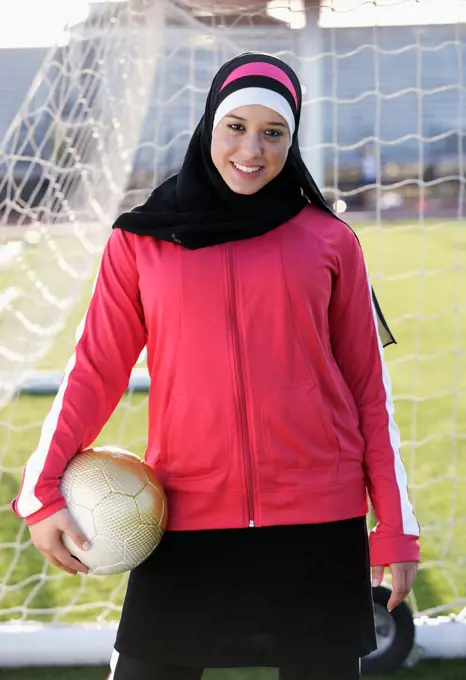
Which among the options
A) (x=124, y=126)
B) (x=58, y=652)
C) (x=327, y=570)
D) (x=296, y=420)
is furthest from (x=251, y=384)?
(x=124, y=126)

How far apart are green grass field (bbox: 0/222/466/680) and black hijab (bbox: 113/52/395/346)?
1.72 m

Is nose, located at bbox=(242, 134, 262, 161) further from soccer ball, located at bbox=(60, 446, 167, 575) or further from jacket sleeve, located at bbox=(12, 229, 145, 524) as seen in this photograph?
soccer ball, located at bbox=(60, 446, 167, 575)

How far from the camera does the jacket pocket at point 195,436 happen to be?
1916 mm

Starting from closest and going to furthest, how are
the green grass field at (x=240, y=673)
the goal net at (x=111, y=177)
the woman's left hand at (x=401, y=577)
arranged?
1. the woman's left hand at (x=401, y=577)
2. the green grass field at (x=240, y=673)
3. the goal net at (x=111, y=177)

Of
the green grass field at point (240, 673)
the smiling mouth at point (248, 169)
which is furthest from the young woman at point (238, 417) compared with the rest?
the green grass field at point (240, 673)

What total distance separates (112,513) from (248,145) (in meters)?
0.74

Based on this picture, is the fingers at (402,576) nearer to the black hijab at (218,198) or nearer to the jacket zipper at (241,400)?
the jacket zipper at (241,400)

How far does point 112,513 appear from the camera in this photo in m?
1.91

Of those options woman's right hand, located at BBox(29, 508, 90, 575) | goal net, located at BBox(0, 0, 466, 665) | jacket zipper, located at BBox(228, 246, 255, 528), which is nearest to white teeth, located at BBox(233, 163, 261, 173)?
jacket zipper, located at BBox(228, 246, 255, 528)

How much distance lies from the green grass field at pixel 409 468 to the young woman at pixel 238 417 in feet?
4.21

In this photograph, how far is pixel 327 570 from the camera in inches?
77.5

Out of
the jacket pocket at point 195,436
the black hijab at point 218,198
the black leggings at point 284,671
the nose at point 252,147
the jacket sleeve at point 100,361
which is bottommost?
the black leggings at point 284,671

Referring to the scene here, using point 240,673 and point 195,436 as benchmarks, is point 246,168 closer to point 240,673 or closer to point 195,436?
point 195,436

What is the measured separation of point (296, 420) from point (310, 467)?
3.7 inches
